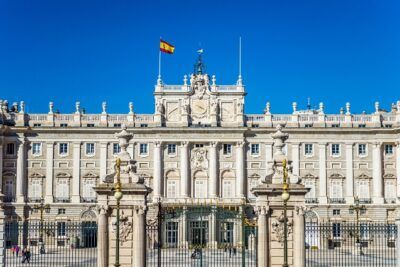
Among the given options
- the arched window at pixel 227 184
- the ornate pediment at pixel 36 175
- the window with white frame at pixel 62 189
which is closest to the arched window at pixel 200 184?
the arched window at pixel 227 184

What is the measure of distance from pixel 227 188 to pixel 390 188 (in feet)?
61.8

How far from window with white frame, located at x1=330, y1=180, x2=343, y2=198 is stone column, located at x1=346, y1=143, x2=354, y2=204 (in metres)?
0.81

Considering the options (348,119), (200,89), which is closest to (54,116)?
(200,89)

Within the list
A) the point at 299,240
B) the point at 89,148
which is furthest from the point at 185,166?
the point at 299,240

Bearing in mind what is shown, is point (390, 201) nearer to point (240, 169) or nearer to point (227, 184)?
point (240, 169)

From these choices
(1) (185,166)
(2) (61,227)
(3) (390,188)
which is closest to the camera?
(2) (61,227)

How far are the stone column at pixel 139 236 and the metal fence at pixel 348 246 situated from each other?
23.6ft

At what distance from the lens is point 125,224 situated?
2633cm

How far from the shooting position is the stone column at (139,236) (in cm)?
2603

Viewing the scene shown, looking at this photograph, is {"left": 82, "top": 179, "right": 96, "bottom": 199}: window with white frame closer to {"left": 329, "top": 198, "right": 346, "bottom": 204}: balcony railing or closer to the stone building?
the stone building

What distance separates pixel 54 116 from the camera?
259 feet

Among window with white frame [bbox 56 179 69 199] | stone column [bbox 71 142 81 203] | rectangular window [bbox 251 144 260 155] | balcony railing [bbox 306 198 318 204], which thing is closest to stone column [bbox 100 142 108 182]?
stone column [bbox 71 142 81 203]

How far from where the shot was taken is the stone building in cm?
7725

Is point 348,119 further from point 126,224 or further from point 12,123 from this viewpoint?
point 126,224
